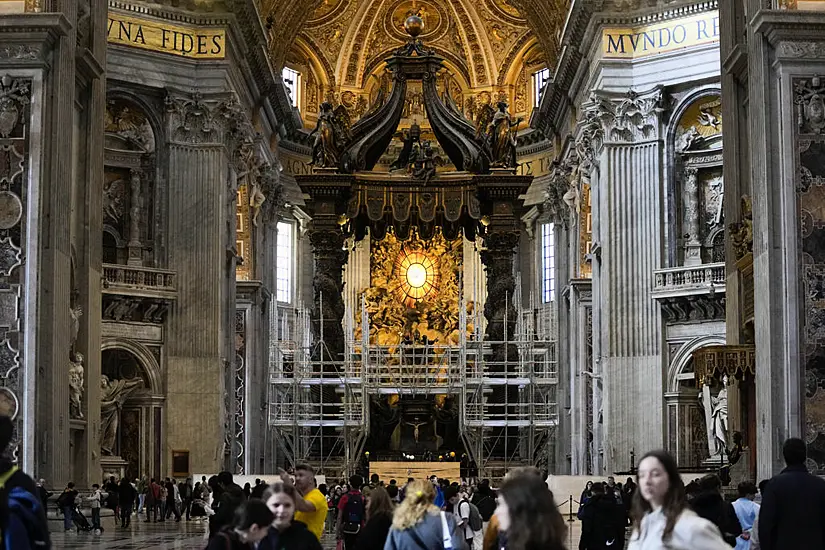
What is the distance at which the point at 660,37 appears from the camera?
37188mm

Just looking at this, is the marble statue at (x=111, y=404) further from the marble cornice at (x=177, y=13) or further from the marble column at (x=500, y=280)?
the marble column at (x=500, y=280)

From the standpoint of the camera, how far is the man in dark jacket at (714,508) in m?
12.4

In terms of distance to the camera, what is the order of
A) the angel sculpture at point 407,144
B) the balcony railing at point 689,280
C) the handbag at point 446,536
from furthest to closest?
the angel sculpture at point 407,144, the balcony railing at point 689,280, the handbag at point 446,536

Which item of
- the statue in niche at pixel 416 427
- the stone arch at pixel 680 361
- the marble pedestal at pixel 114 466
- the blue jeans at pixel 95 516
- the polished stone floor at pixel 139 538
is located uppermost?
the stone arch at pixel 680 361

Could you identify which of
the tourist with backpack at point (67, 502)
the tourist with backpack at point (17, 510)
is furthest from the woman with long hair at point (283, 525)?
the tourist with backpack at point (67, 502)

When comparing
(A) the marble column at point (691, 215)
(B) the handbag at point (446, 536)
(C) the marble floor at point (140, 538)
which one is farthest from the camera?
(A) the marble column at point (691, 215)

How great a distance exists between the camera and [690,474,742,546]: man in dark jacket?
1242cm

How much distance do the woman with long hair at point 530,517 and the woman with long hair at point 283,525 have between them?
1.99 meters

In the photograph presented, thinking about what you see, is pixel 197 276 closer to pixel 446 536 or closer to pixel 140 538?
pixel 140 538

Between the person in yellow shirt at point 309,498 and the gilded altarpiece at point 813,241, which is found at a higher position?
the gilded altarpiece at point 813,241

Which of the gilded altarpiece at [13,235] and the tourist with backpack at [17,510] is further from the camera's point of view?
the gilded altarpiece at [13,235]

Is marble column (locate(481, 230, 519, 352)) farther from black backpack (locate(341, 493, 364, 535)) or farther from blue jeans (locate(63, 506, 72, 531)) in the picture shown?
black backpack (locate(341, 493, 364, 535))

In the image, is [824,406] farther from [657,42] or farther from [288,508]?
[657,42]

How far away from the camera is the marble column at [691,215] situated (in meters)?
36.7
